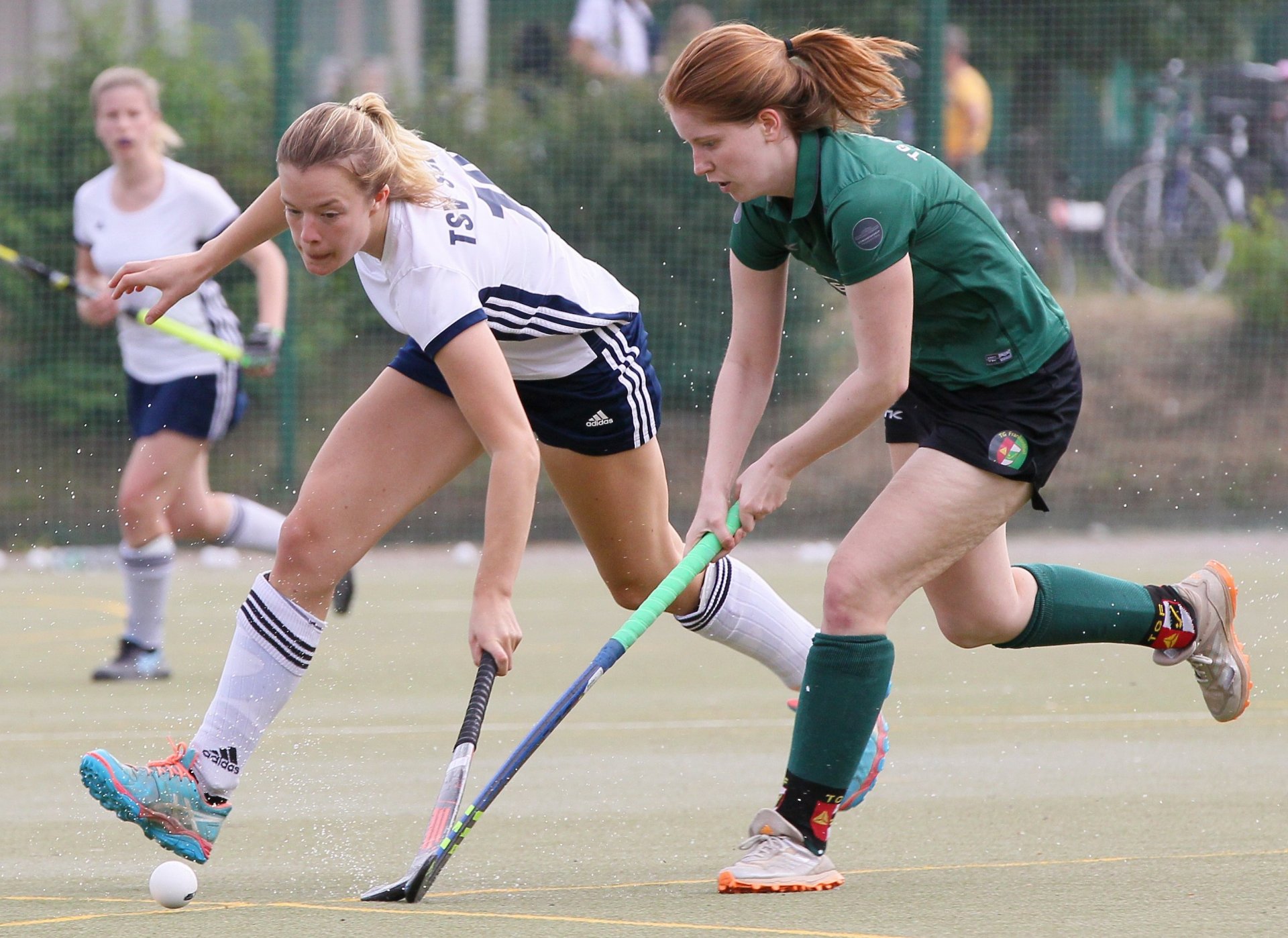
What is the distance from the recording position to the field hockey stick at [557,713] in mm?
3016

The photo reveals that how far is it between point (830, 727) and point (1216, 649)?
1128 mm

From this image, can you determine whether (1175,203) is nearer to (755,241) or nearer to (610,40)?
(610,40)

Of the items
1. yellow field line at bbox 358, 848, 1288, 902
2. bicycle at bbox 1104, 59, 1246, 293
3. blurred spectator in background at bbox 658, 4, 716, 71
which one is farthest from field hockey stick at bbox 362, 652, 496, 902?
bicycle at bbox 1104, 59, 1246, 293

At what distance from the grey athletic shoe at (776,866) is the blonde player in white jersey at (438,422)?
0.49m

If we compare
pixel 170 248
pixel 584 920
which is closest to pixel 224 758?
pixel 584 920

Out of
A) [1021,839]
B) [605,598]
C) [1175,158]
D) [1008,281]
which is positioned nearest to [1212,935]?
[1021,839]

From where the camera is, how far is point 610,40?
10383mm

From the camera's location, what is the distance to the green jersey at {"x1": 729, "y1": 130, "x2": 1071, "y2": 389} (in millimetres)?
3029

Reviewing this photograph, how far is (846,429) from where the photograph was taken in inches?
123

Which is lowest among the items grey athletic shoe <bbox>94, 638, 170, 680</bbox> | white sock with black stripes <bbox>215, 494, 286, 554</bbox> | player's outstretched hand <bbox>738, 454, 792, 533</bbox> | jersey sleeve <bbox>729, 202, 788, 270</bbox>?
grey athletic shoe <bbox>94, 638, 170, 680</bbox>

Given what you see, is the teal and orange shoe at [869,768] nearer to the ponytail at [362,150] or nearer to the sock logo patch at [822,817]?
the sock logo patch at [822,817]

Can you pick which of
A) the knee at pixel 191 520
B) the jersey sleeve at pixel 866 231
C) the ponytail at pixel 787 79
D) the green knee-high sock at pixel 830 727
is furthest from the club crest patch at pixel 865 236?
the knee at pixel 191 520

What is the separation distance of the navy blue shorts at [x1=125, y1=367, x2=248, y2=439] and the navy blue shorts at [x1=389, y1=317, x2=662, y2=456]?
2.62 m

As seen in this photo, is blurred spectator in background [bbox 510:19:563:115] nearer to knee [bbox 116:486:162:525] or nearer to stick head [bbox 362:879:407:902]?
knee [bbox 116:486:162:525]
